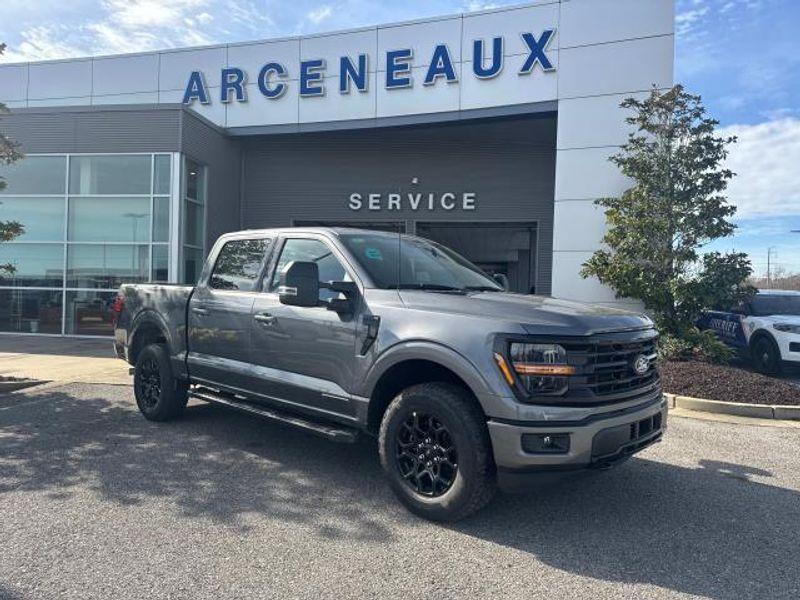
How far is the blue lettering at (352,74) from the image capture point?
15461 millimetres

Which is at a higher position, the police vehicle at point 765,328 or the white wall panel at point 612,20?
the white wall panel at point 612,20

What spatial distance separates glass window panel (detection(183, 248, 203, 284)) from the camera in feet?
48.5

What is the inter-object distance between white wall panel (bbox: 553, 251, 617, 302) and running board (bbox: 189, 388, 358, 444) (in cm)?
922

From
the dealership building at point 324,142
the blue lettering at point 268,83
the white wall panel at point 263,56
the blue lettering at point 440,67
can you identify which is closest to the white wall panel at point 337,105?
the dealership building at point 324,142

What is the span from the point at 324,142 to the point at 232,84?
2.87 metres

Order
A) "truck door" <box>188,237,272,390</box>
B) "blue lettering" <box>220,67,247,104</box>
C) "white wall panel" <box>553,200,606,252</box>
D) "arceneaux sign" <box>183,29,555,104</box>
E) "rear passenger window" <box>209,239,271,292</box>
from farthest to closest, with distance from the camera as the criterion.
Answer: "blue lettering" <box>220,67,247,104</box> → "arceneaux sign" <box>183,29,555,104</box> → "white wall panel" <box>553,200,606,252</box> → "rear passenger window" <box>209,239,271,292</box> → "truck door" <box>188,237,272,390</box>

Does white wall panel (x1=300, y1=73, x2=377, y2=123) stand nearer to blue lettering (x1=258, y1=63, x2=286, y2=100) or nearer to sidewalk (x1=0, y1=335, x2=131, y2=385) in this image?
blue lettering (x1=258, y1=63, x2=286, y2=100)

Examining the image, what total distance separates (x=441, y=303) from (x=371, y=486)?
159 centimetres

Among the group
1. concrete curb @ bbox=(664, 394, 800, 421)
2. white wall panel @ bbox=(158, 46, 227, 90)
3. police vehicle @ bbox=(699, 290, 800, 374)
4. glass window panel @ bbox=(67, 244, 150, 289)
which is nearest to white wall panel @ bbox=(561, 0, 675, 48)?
police vehicle @ bbox=(699, 290, 800, 374)

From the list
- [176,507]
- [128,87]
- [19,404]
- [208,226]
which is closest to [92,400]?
[19,404]

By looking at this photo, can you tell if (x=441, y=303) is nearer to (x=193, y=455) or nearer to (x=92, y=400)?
(x=193, y=455)

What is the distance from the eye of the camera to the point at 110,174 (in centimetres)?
1482

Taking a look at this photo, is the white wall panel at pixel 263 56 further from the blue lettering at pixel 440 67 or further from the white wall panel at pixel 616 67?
the white wall panel at pixel 616 67

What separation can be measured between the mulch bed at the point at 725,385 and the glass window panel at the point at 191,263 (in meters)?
10.8
